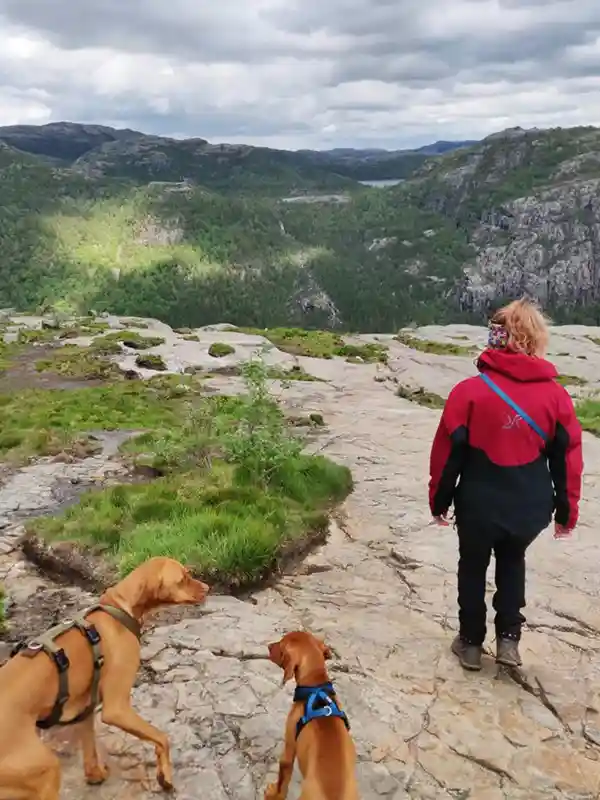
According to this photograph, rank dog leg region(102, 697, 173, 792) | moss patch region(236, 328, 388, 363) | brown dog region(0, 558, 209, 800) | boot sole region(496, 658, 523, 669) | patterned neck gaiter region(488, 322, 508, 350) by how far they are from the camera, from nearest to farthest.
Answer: brown dog region(0, 558, 209, 800)
dog leg region(102, 697, 173, 792)
patterned neck gaiter region(488, 322, 508, 350)
boot sole region(496, 658, 523, 669)
moss patch region(236, 328, 388, 363)

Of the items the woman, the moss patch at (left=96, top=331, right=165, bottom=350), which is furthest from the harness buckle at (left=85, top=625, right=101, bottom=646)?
the moss patch at (left=96, top=331, right=165, bottom=350)

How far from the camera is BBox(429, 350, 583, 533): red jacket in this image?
6402mm

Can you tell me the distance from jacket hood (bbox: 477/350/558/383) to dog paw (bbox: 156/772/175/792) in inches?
166

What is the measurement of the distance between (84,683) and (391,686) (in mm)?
3082

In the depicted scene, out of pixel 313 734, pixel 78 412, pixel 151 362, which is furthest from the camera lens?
pixel 151 362

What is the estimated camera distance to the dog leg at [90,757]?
538 cm

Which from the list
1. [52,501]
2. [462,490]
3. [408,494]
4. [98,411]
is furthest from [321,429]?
[462,490]

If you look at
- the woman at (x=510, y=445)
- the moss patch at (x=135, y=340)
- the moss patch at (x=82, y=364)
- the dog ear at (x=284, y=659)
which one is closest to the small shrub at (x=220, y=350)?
the moss patch at (x=82, y=364)

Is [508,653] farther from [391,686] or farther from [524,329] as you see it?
[524,329]

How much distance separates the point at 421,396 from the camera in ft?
108

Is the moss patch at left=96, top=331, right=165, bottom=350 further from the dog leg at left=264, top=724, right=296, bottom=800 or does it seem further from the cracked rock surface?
the dog leg at left=264, top=724, right=296, bottom=800

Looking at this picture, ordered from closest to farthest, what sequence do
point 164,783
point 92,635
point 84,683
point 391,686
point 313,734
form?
1. point 313,734
2. point 84,683
3. point 92,635
4. point 164,783
5. point 391,686

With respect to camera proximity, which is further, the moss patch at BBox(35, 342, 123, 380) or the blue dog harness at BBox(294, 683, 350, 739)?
the moss patch at BBox(35, 342, 123, 380)

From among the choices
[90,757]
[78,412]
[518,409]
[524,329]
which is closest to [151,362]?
[78,412]
